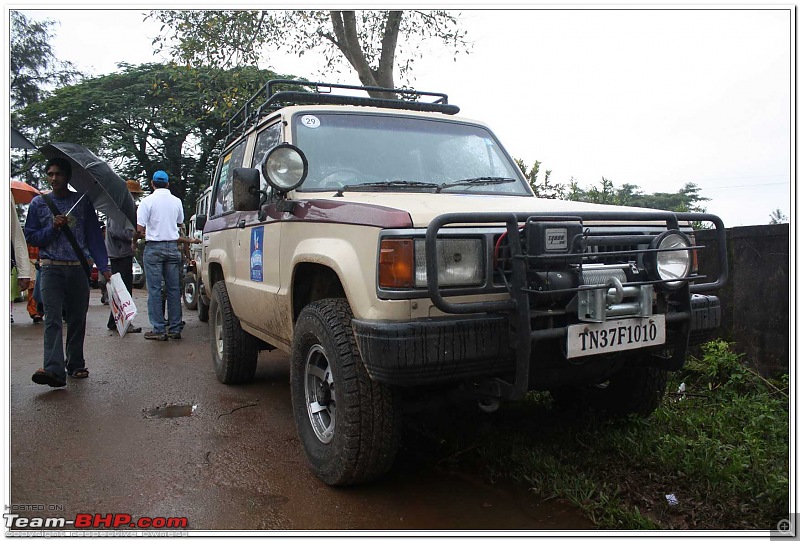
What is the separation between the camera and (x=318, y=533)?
2533mm

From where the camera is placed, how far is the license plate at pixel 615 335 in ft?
8.23

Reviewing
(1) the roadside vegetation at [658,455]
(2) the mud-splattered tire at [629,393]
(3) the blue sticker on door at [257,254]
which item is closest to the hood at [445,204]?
(3) the blue sticker on door at [257,254]

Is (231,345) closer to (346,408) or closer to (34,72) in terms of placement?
(346,408)

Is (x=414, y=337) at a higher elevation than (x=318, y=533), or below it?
higher

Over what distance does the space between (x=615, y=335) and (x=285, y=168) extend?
1863 mm

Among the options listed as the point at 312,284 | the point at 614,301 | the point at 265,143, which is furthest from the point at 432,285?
the point at 265,143

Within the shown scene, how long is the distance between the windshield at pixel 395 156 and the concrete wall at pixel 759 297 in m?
1.78

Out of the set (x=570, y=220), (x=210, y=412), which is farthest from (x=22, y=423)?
(x=570, y=220)

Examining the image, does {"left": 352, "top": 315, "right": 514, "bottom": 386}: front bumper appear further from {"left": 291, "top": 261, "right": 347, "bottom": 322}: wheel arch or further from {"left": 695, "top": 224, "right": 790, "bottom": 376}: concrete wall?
{"left": 695, "top": 224, "right": 790, "bottom": 376}: concrete wall

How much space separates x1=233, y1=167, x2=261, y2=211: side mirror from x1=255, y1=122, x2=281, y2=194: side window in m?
0.13

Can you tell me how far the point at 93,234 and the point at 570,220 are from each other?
13.7ft

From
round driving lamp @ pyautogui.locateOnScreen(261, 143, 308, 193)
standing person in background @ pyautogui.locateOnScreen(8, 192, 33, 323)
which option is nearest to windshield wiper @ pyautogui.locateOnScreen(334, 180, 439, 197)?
round driving lamp @ pyautogui.locateOnScreen(261, 143, 308, 193)

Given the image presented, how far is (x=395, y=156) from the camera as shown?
12.2 ft

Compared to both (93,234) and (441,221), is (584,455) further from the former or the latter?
(93,234)
